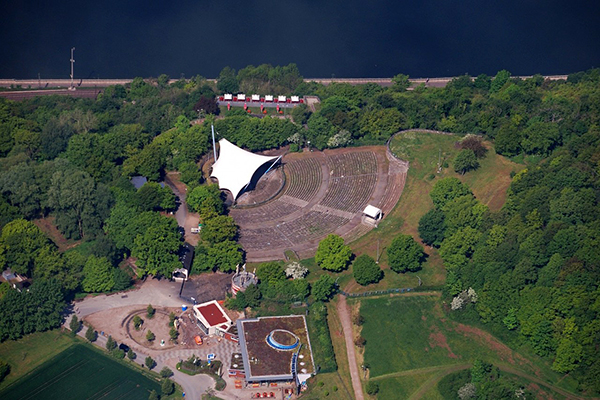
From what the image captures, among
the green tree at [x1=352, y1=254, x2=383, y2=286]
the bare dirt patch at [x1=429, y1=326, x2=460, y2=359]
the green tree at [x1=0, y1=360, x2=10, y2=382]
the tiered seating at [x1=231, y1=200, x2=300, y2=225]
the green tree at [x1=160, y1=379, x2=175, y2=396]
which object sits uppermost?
the tiered seating at [x1=231, y1=200, x2=300, y2=225]

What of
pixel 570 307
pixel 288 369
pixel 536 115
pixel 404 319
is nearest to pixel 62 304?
pixel 288 369

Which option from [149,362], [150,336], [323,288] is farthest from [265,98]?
[149,362]

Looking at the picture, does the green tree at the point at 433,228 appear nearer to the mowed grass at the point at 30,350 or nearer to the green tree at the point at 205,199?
the green tree at the point at 205,199

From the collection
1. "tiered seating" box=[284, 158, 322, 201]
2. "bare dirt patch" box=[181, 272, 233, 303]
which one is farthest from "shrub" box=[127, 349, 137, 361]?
"tiered seating" box=[284, 158, 322, 201]

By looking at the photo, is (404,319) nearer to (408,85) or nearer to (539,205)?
(539,205)

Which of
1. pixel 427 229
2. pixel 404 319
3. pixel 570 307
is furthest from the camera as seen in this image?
pixel 427 229

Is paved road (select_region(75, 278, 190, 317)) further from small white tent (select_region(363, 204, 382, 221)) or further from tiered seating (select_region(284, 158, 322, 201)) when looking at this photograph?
small white tent (select_region(363, 204, 382, 221))

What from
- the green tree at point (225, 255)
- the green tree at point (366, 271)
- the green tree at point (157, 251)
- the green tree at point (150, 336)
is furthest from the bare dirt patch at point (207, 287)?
the green tree at point (366, 271)
